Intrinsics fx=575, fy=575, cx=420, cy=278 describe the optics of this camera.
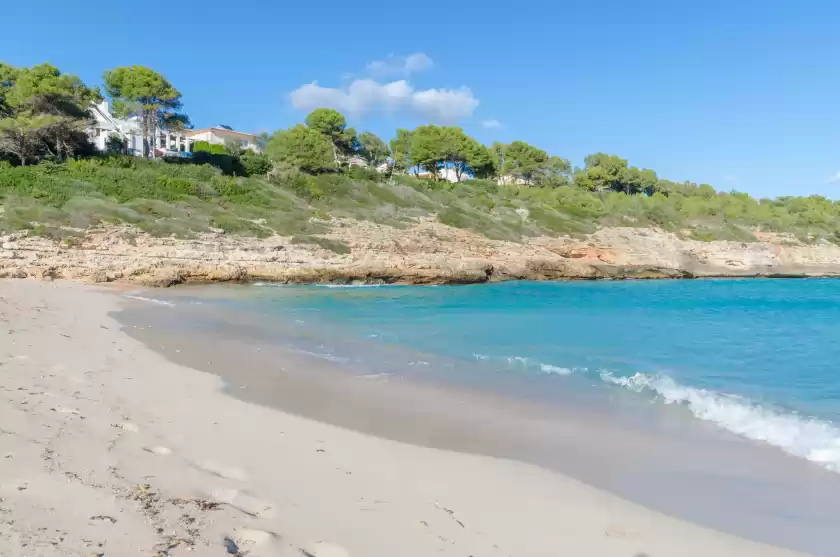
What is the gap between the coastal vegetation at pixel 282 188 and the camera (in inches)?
1131

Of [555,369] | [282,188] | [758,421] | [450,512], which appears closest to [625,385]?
[555,369]

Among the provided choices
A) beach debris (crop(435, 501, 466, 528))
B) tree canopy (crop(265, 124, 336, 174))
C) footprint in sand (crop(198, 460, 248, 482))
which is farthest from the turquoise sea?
tree canopy (crop(265, 124, 336, 174))

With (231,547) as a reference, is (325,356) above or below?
below

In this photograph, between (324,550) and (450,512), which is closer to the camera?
(324,550)

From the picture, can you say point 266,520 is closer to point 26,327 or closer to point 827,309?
point 26,327

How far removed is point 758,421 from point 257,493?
5.67 metres

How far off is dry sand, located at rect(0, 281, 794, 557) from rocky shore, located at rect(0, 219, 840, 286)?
16.9 m

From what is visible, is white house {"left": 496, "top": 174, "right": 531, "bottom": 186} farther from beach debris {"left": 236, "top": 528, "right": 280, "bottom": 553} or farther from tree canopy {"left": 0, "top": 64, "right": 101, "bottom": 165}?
beach debris {"left": 236, "top": 528, "right": 280, "bottom": 553}

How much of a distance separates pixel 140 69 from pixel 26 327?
38.9 metres

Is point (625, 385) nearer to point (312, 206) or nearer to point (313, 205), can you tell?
point (312, 206)

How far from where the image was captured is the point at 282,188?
3978 cm

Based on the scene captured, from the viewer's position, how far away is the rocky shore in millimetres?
21469

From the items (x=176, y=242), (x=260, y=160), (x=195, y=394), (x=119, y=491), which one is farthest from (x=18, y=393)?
(x=260, y=160)

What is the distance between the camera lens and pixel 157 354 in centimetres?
906
